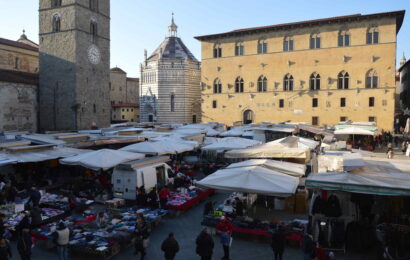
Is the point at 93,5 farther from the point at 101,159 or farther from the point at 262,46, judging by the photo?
the point at 101,159

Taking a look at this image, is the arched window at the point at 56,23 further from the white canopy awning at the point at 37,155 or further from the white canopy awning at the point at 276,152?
the white canopy awning at the point at 276,152

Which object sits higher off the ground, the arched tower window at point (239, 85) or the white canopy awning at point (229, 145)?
the arched tower window at point (239, 85)

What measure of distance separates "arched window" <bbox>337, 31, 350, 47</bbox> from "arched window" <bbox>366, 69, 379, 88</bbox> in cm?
400

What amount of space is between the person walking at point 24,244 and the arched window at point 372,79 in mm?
37099

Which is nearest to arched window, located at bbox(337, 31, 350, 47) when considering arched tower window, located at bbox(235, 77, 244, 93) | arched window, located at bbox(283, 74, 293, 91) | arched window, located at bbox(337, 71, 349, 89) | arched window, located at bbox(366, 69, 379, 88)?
arched window, located at bbox(337, 71, 349, 89)

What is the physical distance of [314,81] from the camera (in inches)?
1559

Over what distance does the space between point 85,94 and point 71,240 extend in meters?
31.5

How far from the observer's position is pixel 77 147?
59.1ft

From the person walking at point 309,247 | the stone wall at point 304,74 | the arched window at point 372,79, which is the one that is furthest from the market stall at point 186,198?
the arched window at point 372,79

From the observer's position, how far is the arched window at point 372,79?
3656cm

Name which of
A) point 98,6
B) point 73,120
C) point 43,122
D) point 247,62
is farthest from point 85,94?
point 247,62

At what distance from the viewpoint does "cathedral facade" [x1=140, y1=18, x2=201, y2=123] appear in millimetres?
57312

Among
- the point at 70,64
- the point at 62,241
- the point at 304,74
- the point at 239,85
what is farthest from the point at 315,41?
the point at 62,241

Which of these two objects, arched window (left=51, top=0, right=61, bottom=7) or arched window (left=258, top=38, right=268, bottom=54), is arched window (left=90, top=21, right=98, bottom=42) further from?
arched window (left=258, top=38, right=268, bottom=54)
